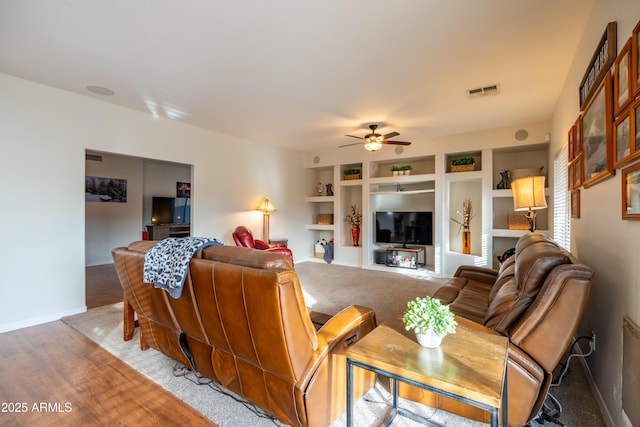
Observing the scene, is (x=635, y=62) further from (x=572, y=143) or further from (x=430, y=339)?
(x=572, y=143)

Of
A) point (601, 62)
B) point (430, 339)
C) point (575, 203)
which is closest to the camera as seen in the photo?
point (430, 339)

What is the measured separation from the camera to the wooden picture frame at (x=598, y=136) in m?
1.63

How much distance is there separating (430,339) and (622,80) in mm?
1590

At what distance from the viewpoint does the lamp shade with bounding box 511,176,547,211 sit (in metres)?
3.01

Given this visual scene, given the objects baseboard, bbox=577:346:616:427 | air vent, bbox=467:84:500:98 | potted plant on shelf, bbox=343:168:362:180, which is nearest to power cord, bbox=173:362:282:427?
baseboard, bbox=577:346:616:427

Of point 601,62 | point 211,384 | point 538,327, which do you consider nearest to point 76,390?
point 211,384

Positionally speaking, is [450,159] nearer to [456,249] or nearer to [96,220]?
[456,249]

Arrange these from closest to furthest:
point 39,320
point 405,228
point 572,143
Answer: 1. point 572,143
2. point 39,320
3. point 405,228

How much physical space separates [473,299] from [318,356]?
70.7 inches

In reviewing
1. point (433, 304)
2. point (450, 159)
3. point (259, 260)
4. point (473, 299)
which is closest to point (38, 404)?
point (259, 260)

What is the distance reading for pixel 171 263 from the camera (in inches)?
Answer: 66.9

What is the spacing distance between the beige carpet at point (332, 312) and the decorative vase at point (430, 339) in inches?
27.9

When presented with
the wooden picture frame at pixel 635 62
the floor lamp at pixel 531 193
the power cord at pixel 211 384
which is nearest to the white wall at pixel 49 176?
the power cord at pixel 211 384

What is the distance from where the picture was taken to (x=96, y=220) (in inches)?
271
